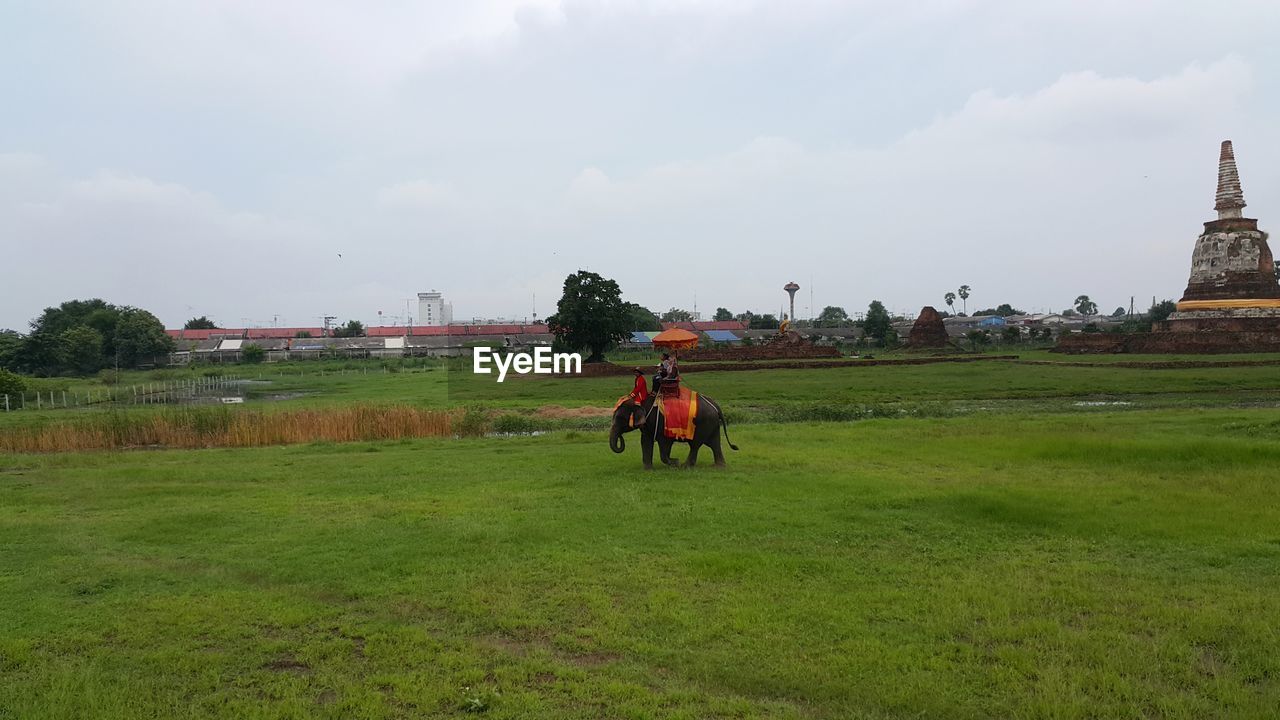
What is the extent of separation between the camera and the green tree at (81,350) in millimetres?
62562

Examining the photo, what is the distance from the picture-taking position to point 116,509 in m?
11.8

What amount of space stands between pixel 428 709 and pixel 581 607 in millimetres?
2037

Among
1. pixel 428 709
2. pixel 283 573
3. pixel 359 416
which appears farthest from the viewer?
pixel 359 416

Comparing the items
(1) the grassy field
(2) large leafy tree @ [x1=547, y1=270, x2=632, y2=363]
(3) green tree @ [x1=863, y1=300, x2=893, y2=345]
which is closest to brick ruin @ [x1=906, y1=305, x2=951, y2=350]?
(3) green tree @ [x1=863, y1=300, x2=893, y2=345]

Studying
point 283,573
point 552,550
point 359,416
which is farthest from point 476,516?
point 359,416

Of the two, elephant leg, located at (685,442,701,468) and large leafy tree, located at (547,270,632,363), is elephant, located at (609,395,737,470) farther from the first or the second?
large leafy tree, located at (547,270,632,363)

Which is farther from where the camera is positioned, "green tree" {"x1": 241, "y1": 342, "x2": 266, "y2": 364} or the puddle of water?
"green tree" {"x1": 241, "y1": 342, "x2": 266, "y2": 364}

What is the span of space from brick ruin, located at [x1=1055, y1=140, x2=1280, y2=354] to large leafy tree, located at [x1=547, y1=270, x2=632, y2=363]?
114 feet

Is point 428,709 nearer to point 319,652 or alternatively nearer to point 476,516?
point 319,652

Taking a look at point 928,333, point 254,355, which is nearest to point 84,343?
point 254,355

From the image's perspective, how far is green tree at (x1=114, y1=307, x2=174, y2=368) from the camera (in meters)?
70.1

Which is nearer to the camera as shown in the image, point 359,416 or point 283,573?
point 283,573

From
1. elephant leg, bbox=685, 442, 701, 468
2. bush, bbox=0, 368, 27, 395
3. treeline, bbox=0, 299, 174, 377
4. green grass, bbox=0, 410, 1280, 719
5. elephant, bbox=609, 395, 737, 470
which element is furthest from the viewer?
treeline, bbox=0, 299, 174, 377

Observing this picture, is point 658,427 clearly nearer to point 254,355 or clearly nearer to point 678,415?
point 678,415
